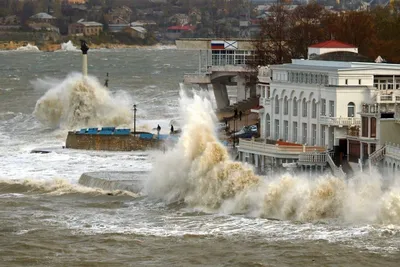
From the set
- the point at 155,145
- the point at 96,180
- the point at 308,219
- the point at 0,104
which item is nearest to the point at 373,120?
the point at 308,219

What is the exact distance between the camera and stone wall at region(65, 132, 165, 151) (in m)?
64.4

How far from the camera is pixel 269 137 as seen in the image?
53.6 meters

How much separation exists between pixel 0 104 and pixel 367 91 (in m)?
51.0

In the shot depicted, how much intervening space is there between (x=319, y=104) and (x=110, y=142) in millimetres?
17524

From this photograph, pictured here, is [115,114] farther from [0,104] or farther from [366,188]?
[366,188]

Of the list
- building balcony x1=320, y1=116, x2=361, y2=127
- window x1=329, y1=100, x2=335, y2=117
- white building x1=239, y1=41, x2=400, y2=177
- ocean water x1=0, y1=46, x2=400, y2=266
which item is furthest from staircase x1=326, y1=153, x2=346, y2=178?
window x1=329, y1=100, x2=335, y2=117

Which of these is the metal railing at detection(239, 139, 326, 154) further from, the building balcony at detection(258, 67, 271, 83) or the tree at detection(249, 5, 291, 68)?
the tree at detection(249, 5, 291, 68)

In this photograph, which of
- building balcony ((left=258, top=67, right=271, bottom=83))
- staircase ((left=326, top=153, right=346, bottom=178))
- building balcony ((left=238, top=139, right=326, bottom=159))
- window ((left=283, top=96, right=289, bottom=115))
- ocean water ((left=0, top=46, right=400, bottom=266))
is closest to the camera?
ocean water ((left=0, top=46, right=400, bottom=266))

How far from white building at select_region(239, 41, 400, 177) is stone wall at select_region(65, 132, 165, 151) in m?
12.2

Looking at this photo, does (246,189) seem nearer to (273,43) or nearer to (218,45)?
(273,43)

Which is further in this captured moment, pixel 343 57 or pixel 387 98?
pixel 343 57

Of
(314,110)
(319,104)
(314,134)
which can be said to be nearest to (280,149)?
(314,134)

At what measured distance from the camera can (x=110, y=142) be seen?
2562 inches

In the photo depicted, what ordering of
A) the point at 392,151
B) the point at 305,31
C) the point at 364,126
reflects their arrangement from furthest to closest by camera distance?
1. the point at 305,31
2. the point at 364,126
3. the point at 392,151
